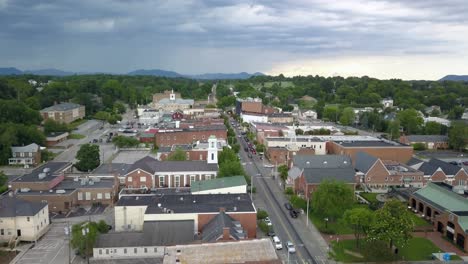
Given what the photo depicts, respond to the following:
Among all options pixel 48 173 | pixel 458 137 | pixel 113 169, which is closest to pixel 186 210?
pixel 113 169

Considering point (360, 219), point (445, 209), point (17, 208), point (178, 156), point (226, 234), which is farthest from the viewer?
point (178, 156)

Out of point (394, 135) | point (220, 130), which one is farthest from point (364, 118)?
point (220, 130)

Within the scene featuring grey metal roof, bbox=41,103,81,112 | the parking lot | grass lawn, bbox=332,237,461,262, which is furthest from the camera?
grey metal roof, bbox=41,103,81,112

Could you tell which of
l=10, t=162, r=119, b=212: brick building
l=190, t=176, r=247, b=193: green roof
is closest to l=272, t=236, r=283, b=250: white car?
l=190, t=176, r=247, b=193: green roof

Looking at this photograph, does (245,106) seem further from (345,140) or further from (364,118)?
(345,140)

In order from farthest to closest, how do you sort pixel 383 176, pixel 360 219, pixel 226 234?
pixel 383 176, pixel 360 219, pixel 226 234

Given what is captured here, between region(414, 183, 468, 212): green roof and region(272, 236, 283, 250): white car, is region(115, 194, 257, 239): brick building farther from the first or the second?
region(414, 183, 468, 212): green roof

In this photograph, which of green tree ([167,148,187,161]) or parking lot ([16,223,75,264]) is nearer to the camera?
parking lot ([16,223,75,264])

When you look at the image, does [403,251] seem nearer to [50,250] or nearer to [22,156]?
[50,250]
